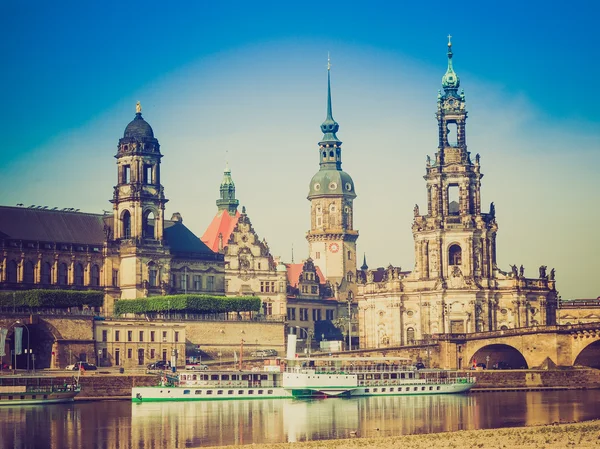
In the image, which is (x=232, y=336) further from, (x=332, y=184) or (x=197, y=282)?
(x=332, y=184)

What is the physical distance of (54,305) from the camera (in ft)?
459

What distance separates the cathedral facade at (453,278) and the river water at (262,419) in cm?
3419

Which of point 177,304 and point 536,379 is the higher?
point 177,304

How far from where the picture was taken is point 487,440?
86625mm

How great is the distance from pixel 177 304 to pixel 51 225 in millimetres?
15899

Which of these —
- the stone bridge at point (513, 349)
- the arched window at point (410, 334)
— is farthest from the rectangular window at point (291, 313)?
the stone bridge at point (513, 349)

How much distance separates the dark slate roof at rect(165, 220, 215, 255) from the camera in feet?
520

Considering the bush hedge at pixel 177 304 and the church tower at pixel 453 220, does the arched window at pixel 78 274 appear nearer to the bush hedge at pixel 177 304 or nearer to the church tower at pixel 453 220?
the bush hedge at pixel 177 304

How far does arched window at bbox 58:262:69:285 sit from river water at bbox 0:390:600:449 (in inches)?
1393

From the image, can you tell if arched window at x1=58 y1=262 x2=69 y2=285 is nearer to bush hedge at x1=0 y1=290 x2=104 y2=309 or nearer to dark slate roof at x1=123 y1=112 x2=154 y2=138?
bush hedge at x1=0 y1=290 x2=104 y2=309

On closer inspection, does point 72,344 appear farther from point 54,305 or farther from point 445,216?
point 445,216

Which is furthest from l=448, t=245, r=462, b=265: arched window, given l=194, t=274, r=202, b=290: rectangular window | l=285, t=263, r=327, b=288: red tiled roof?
l=285, t=263, r=327, b=288: red tiled roof

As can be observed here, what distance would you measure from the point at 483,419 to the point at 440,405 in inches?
488

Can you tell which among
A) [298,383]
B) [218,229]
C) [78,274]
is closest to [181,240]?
A: [78,274]
